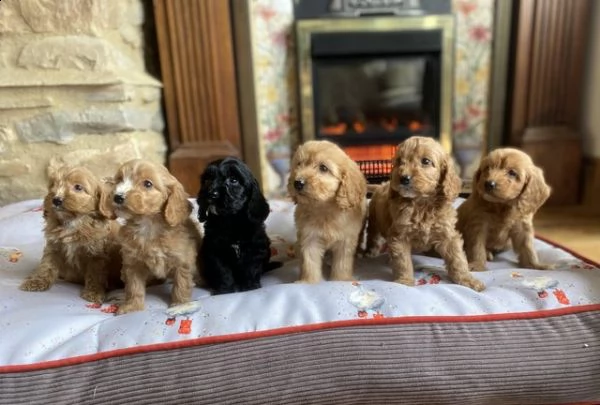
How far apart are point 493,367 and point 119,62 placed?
2.38 m

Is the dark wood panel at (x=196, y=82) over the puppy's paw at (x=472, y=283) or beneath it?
over

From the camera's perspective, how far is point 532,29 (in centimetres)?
299

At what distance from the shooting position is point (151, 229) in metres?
1.27

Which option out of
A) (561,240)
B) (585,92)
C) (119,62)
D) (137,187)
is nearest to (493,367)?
(137,187)

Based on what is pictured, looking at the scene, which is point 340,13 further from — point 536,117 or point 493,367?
point 493,367

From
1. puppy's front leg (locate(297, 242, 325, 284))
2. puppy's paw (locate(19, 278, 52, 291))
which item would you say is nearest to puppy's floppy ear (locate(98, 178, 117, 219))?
puppy's paw (locate(19, 278, 52, 291))

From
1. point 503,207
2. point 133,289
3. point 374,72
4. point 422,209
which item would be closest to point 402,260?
point 422,209

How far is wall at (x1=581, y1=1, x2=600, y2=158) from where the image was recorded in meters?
3.00

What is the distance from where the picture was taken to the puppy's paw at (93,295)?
1.35m

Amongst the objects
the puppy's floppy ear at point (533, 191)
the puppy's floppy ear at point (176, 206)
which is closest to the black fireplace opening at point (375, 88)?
the puppy's floppy ear at point (533, 191)

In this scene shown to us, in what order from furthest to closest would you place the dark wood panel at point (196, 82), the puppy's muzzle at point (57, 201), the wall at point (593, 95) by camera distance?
1. the wall at point (593, 95)
2. the dark wood panel at point (196, 82)
3. the puppy's muzzle at point (57, 201)

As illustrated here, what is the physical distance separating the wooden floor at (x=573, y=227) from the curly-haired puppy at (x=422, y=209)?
4.02 ft

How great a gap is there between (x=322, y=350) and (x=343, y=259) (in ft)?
1.39

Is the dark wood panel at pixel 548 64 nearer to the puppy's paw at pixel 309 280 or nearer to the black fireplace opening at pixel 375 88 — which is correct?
the black fireplace opening at pixel 375 88
